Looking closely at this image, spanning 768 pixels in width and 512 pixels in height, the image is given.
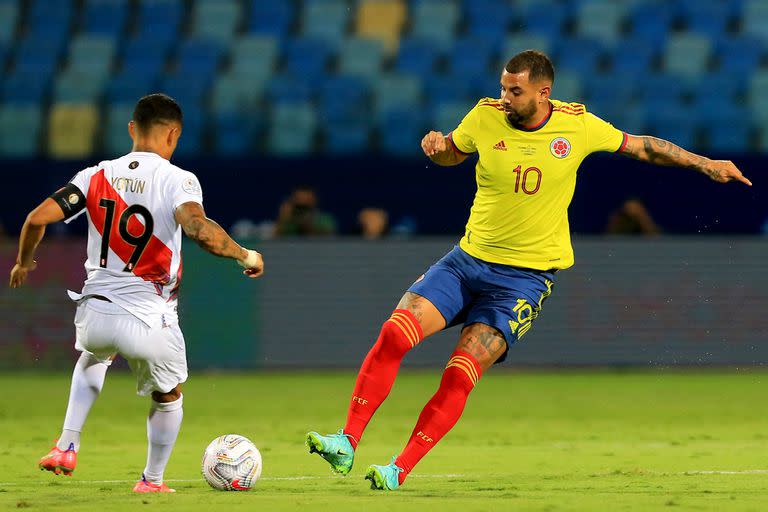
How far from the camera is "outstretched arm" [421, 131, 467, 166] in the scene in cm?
707

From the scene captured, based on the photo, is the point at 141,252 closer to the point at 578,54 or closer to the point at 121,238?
the point at 121,238

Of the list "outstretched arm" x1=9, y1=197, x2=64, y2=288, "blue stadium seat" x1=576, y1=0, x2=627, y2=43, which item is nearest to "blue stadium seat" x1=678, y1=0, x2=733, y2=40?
"blue stadium seat" x1=576, y1=0, x2=627, y2=43

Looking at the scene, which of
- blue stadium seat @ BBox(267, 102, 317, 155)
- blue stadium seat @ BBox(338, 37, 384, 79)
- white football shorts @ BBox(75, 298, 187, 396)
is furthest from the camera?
blue stadium seat @ BBox(338, 37, 384, 79)

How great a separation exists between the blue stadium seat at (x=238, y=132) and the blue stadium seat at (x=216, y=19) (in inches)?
102

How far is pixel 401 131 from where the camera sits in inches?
664

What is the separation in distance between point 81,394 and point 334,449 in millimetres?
1340

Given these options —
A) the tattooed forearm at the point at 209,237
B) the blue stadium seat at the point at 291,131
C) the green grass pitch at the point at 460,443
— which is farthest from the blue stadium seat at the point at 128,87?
the tattooed forearm at the point at 209,237

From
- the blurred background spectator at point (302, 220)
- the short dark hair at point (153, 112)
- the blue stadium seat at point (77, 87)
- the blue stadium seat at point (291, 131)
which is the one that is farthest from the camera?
the blue stadium seat at point (77, 87)

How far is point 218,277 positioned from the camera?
590 inches

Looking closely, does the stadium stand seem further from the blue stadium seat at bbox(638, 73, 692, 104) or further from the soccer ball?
the soccer ball

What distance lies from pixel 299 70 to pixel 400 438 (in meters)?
9.47

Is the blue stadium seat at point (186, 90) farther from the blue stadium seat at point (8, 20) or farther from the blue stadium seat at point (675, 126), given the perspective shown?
the blue stadium seat at point (675, 126)

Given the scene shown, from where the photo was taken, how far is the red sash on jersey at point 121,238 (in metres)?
6.56

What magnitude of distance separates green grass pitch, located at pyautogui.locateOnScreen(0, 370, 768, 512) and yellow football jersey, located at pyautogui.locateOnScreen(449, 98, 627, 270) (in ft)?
4.13
